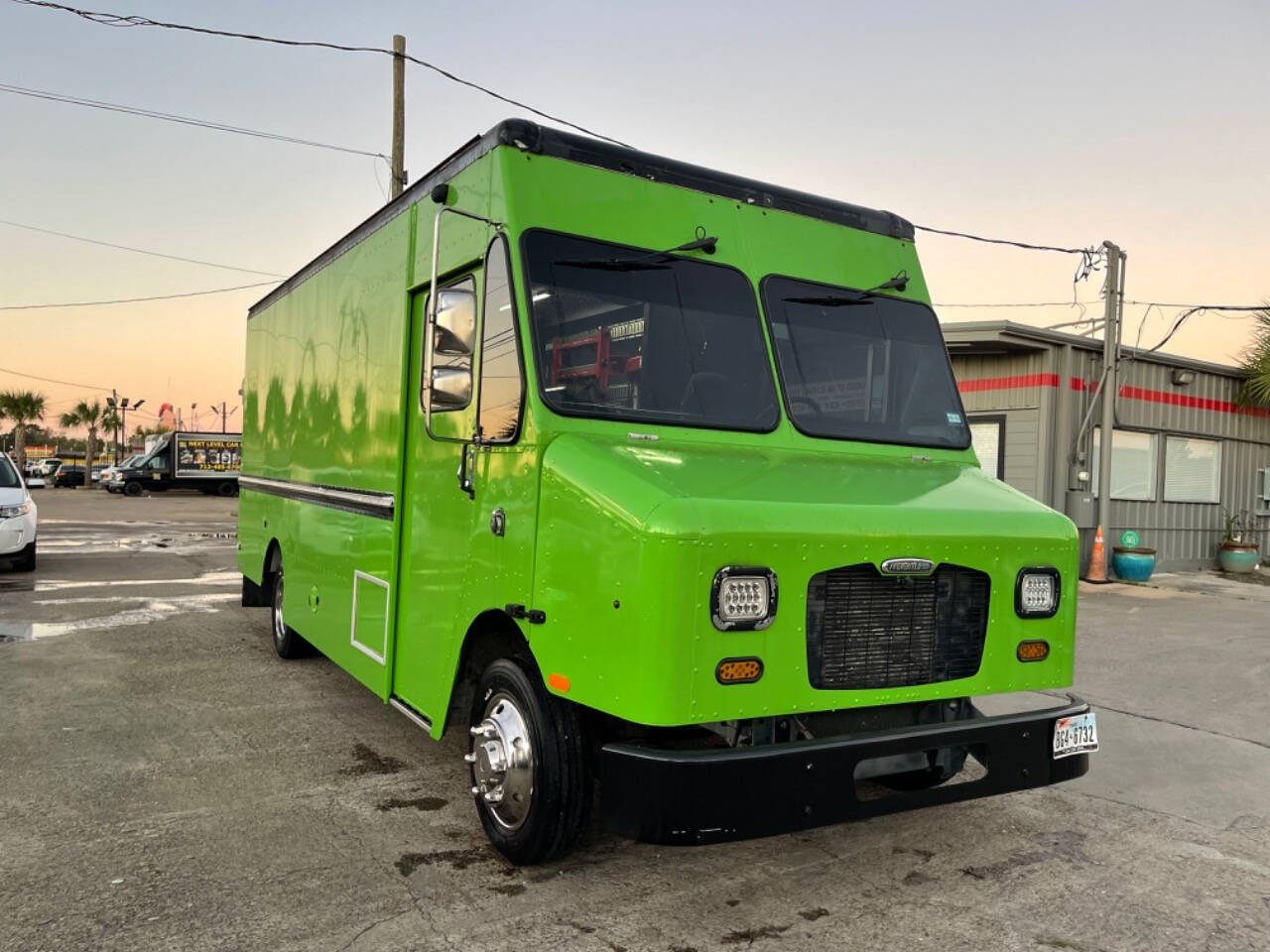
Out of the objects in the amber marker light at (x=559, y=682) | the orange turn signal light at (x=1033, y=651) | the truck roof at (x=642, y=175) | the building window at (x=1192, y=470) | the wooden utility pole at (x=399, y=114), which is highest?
the wooden utility pole at (x=399, y=114)

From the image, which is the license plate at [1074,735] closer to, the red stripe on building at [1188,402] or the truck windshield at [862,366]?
the truck windshield at [862,366]

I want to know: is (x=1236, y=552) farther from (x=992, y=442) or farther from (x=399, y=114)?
(x=399, y=114)

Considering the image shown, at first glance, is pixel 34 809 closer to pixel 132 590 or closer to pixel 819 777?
pixel 819 777

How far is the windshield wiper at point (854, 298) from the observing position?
4.58 metres

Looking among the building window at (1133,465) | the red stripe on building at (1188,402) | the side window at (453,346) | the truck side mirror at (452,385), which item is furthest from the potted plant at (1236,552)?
the truck side mirror at (452,385)

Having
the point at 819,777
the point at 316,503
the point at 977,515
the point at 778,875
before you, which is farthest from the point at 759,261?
the point at 316,503

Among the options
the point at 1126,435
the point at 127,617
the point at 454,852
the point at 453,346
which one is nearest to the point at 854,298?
the point at 453,346

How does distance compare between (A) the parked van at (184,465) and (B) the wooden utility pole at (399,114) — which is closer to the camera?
(B) the wooden utility pole at (399,114)

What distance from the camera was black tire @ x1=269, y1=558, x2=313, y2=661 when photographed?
7.62m

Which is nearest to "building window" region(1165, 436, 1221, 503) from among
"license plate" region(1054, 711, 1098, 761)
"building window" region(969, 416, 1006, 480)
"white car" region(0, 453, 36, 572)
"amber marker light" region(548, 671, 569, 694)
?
"building window" region(969, 416, 1006, 480)

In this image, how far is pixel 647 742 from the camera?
3.71 metres

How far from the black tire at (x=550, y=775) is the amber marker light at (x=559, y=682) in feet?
0.58

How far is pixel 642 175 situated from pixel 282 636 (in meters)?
5.18

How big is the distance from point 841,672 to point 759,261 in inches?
77.3
